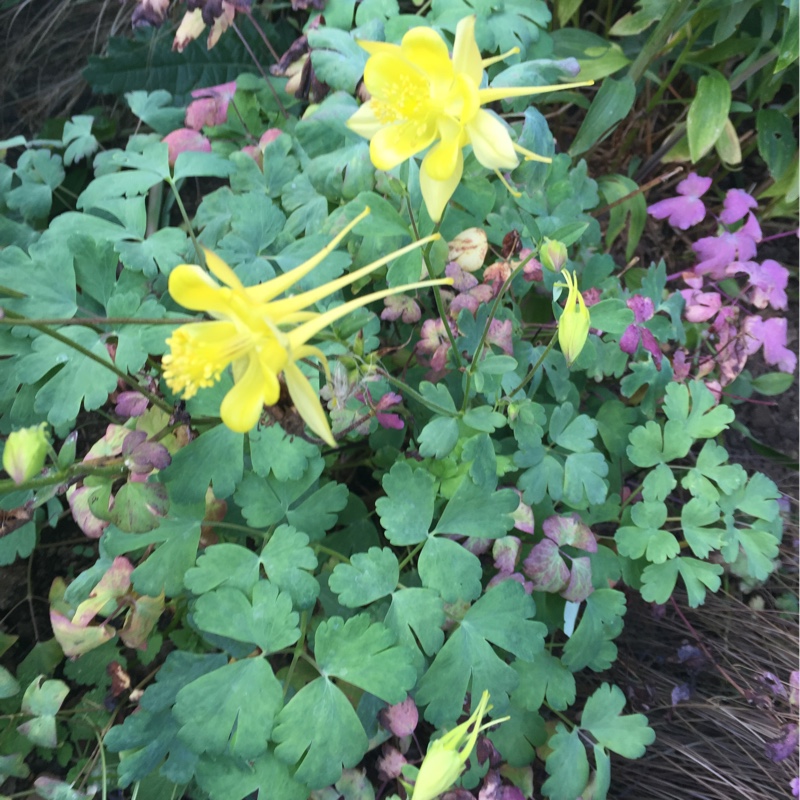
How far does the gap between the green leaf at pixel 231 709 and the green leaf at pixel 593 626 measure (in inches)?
20.6

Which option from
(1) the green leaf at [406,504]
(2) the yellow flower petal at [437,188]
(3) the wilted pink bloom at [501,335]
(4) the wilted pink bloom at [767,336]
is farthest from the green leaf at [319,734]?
(4) the wilted pink bloom at [767,336]

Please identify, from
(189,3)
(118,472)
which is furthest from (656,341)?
(189,3)

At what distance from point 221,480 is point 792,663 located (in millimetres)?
1278

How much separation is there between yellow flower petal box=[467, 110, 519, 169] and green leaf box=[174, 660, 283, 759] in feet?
2.56

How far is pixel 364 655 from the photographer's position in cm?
99

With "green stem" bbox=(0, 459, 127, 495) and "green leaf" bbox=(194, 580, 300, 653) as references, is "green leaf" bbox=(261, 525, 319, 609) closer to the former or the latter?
"green leaf" bbox=(194, 580, 300, 653)

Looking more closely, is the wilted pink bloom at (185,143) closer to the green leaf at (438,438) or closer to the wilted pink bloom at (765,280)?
the green leaf at (438,438)

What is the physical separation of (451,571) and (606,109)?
1219 millimetres

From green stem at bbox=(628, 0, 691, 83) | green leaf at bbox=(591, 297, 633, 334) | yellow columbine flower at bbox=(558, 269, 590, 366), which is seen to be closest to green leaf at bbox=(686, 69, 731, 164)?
green stem at bbox=(628, 0, 691, 83)

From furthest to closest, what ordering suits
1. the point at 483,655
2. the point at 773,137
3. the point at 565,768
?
the point at 773,137 → the point at 565,768 → the point at 483,655

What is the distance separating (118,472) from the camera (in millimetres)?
1003

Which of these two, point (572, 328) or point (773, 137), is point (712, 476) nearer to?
point (572, 328)

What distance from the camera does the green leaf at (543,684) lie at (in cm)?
116

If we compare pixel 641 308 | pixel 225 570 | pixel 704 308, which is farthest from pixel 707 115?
pixel 225 570
